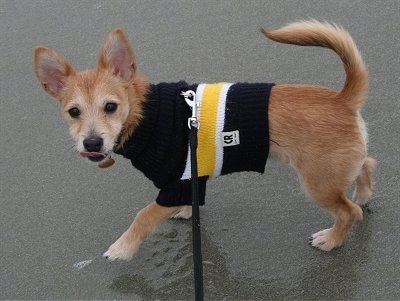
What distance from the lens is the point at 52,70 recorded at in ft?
8.06

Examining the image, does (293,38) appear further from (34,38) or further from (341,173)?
(34,38)

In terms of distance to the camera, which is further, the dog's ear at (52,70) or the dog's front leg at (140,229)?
the dog's front leg at (140,229)

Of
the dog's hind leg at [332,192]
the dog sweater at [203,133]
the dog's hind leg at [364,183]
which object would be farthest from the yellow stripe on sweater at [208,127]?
the dog's hind leg at [364,183]

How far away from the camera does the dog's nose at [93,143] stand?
2293 millimetres

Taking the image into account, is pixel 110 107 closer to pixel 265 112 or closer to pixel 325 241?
pixel 265 112

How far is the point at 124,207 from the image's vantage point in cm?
301

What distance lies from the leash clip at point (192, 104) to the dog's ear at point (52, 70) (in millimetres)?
534

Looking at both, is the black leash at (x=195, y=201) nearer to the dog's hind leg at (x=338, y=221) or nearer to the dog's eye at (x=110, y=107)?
the dog's eye at (x=110, y=107)

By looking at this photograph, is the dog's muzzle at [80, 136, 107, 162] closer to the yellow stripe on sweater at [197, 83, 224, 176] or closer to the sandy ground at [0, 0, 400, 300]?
the yellow stripe on sweater at [197, 83, 224, 176]

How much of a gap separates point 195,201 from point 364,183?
1052mm

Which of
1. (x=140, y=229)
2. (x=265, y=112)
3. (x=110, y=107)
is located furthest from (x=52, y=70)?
(x=265, y=112)

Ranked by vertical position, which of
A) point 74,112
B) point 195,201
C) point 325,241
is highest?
point 74,112

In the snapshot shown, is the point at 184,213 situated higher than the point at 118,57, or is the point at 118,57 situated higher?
the point at 118,57

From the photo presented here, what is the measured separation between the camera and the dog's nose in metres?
2.29
